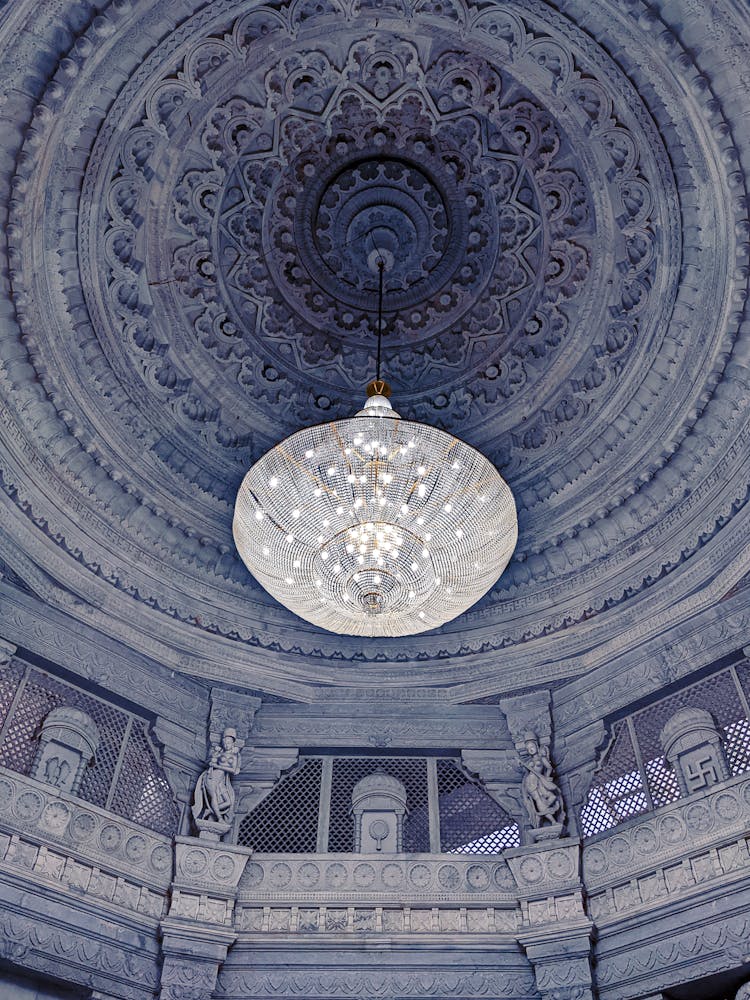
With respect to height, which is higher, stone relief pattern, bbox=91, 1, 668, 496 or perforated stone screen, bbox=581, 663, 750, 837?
stone relief pattern, bbox=91, 1, 668, 496

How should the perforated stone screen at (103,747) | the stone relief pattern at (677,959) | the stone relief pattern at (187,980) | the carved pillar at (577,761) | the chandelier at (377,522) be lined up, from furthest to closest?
the carved pillar at (577,761) → the perforated stone screen at (103,747) → the stone relief pattern at (187,980) → the chandelier at (377,522) → the stone relief pattern at (677,959)

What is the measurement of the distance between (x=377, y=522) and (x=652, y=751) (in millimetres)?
3335

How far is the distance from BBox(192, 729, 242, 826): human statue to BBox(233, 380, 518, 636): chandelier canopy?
6.30ft

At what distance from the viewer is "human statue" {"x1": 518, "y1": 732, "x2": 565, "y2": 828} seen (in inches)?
320

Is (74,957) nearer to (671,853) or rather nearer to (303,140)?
(671,853)

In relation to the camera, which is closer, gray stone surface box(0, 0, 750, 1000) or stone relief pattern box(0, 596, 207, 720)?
→ gray stone surface box(0, 0, 750, 1000)

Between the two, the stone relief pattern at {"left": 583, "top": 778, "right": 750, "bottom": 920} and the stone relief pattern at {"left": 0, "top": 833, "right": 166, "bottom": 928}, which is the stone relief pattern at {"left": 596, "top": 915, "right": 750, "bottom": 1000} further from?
the stone relief pattern at {"left": 0, "top": 833, "right": 166, "bottom": 928}

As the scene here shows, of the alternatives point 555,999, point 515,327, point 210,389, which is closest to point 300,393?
point 210,389

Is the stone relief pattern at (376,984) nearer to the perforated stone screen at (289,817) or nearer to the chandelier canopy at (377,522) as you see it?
the perforated stone screen at (289,817)

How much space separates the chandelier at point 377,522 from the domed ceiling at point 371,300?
2075 millimetres

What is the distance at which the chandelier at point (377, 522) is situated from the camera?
6.95 m

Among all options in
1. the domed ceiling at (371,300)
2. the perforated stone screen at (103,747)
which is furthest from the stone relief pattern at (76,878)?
the domed ceiling at (371,300)

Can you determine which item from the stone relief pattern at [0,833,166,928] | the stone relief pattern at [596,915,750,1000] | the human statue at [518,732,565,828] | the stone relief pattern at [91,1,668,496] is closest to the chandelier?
the human statue at [518,732,565,828]

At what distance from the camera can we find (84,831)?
24.8 feet
